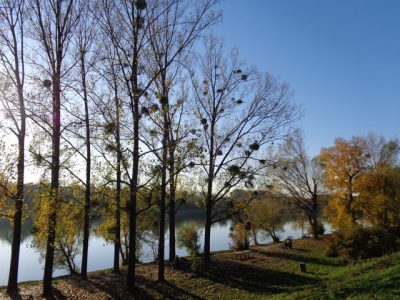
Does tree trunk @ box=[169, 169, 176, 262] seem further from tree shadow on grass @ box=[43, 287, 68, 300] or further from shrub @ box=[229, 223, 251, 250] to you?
shrub @ box=[229, 223, 251, 250]

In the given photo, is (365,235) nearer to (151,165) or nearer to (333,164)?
(333,164)

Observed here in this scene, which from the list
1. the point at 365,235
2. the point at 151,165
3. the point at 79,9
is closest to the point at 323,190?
the point at 365,235

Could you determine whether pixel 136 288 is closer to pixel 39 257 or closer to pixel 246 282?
pixel 246 282

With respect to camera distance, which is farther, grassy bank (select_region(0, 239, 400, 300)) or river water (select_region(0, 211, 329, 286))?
river water (select_region(0, 211, 329, 286))

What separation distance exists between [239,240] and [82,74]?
22610 mm

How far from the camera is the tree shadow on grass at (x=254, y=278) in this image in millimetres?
16938

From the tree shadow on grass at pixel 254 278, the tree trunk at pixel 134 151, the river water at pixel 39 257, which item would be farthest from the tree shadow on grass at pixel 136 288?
the river water at pixel 39 257

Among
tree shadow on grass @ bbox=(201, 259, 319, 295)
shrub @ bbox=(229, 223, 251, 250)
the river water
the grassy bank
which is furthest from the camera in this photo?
shrub @ bbox=(229, 223, 251, 250)

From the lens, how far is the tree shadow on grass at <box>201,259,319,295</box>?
16938 millimetres

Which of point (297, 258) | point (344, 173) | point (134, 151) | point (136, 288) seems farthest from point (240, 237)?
point (134, 151)

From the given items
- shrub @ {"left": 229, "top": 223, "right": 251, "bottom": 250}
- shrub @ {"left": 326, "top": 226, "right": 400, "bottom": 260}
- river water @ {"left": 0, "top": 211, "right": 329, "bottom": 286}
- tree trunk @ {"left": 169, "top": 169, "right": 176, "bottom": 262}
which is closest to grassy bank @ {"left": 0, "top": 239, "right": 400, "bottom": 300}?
shrub @ {"left": 326, "top": 226, "right": 400, "bottom": 260}

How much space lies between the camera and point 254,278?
1889cm

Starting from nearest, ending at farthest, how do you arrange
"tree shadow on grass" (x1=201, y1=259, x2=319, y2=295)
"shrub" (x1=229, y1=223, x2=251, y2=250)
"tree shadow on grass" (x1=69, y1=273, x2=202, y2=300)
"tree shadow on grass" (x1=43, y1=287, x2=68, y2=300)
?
"tree shadow on grass" (x1=43, y1=287, x2=68, y2=300)
"tree shadow on grass" (x1=69, y1=273, x2=202, y2=300)
"tree shadow on grass" (x1=201, y1=259, x2=319, y2=295)
"shrub" (x1=229, y1=223, x2=251, y2=250)

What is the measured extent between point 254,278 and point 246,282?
1.05m
